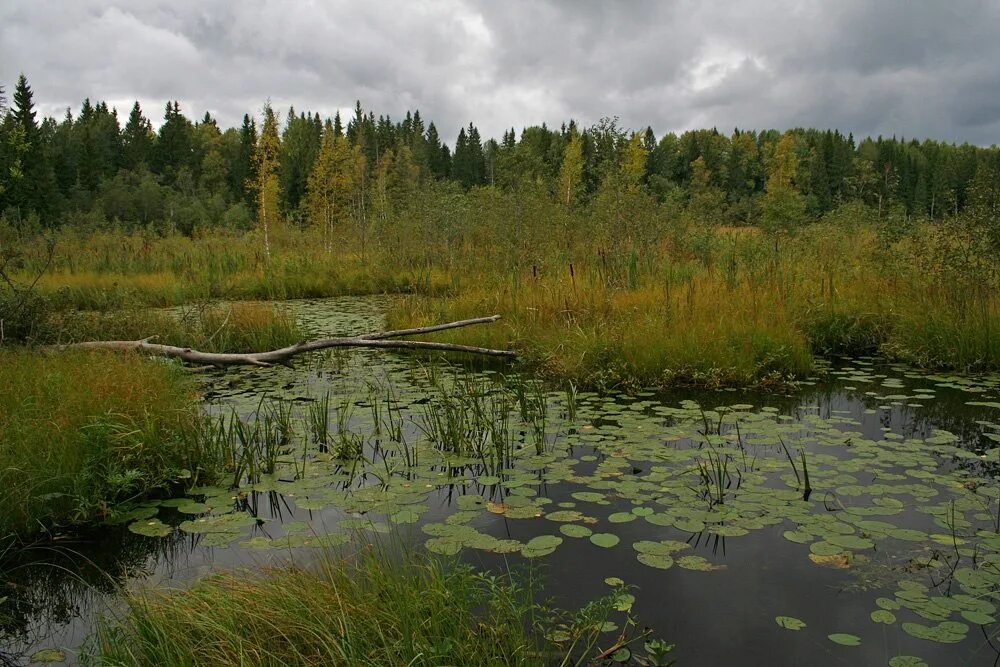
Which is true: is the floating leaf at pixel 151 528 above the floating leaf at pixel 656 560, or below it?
below

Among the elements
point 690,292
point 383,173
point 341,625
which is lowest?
point 341,625

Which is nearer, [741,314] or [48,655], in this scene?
[48,655]

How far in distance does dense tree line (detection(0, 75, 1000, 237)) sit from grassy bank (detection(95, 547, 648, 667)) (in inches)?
259

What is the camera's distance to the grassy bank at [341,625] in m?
1.97

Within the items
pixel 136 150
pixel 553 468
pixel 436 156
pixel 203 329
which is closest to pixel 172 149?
pixel 136 150

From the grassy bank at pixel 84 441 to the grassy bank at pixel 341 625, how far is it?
1310mm

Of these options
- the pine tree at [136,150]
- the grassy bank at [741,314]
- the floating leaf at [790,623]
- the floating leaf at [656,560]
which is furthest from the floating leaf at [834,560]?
the pine tree at [136,150]

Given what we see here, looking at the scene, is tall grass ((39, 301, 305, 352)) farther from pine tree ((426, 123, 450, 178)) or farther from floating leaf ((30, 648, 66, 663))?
pine tree ((426, 123, 450, 178))

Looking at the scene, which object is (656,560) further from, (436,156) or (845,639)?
(436,156)

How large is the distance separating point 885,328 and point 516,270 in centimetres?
495

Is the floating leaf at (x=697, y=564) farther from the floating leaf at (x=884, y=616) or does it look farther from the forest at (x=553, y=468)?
the floating leaf at (x=884, y=616)

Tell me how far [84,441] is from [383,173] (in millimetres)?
34051

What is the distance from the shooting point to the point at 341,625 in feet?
6.75

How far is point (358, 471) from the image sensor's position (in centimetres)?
402
